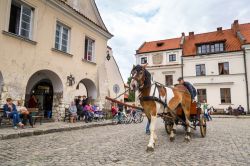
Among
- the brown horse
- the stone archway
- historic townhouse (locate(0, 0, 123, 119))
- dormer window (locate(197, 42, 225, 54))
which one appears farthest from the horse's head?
dormer window (locate(197, 42, 225, 54))

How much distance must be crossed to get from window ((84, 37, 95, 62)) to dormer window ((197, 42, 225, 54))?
2078cm

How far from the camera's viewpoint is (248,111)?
27.2m

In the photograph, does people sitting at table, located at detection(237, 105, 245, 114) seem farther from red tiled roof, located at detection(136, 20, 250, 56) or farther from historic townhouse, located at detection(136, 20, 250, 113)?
red tiled roof, located at detection(136, 20, 250, 56)

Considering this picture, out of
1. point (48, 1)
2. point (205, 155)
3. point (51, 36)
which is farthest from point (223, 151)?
point (48, 1)

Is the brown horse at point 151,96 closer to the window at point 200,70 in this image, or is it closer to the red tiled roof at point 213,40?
the window at point 200,70

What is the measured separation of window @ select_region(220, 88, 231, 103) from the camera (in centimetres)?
2903

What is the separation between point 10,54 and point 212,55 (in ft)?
89.5

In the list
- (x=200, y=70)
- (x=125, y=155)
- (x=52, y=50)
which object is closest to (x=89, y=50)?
(x=52, y=50)

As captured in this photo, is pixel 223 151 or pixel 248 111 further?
pixel 248 111

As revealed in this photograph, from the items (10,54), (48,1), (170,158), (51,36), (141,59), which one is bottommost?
(170,158)

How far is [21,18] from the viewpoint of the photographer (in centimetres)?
1048

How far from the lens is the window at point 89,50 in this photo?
15.4 meters

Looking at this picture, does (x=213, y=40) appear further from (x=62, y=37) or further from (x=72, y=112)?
(x=72, y=112)

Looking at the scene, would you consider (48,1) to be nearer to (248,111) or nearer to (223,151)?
(223,151)
